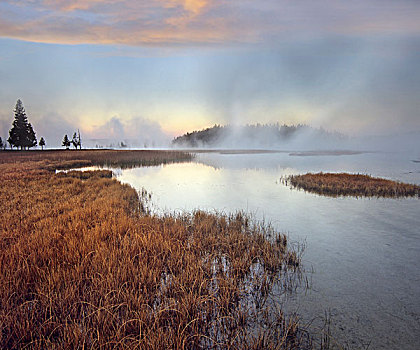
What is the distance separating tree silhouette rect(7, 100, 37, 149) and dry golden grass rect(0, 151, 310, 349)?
3587 inches

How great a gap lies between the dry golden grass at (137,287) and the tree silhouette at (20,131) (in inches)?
3587

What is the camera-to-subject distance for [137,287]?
5.38 meters

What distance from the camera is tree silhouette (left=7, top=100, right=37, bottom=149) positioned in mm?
80438

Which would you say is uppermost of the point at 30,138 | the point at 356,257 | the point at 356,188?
the point at 30,138

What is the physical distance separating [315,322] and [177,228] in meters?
5.62

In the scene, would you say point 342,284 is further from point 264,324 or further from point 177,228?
point 177,228

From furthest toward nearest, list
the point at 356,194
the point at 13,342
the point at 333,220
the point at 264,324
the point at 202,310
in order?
the point at 356,194
the point at 333,220
the point at 202,310
the point at 264,324
the point at 13,342

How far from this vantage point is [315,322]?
472cm

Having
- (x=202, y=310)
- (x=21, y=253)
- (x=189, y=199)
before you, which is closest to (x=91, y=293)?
(x=202, y=310)

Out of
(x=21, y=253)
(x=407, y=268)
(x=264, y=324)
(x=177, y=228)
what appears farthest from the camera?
(x=177, y=228)

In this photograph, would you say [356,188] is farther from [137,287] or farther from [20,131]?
[20,131]

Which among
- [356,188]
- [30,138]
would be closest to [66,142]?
[30,138]

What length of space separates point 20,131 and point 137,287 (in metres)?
99.8

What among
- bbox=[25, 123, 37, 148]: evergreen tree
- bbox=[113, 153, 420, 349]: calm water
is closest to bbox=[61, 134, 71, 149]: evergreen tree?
bbox=[25, 123, 37, 148]: evergreen tree
